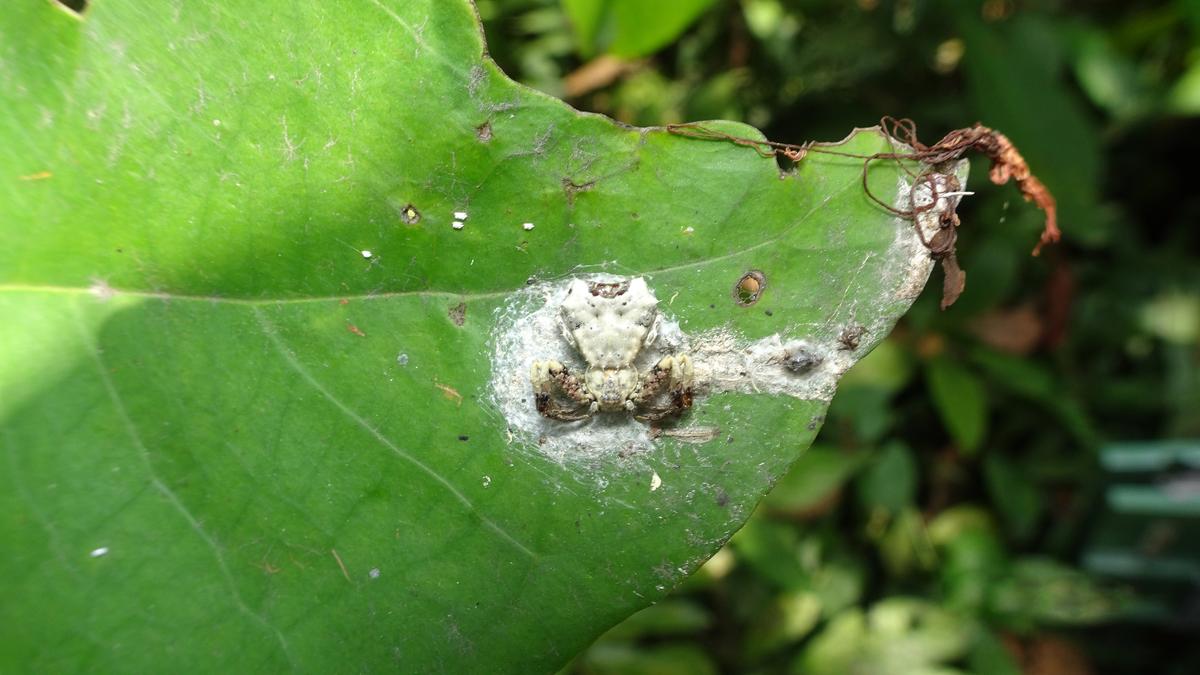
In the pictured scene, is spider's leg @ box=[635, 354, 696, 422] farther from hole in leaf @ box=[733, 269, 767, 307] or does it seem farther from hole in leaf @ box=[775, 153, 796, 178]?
hole in leaf @ box=[775, 153, 796, 178]

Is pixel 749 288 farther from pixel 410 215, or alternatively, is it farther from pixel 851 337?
pixel 410 215

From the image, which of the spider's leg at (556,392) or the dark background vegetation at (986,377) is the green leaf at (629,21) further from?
the spider's leg at (556,392)

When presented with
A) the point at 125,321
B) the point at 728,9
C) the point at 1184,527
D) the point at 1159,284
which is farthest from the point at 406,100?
the point at 1159,284

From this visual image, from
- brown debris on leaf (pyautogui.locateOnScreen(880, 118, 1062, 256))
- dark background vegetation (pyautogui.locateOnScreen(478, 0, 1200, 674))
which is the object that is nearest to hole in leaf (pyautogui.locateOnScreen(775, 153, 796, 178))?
brown debris on leaf (pyautogui.locateOnScreen(880, 118, 1062, 256))

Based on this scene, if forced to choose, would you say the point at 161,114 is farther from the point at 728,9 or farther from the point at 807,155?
the point at 728,9

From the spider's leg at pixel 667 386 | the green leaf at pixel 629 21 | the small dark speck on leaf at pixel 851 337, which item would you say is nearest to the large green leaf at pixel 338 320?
the small dark speck on leaf at pixel 851 337
